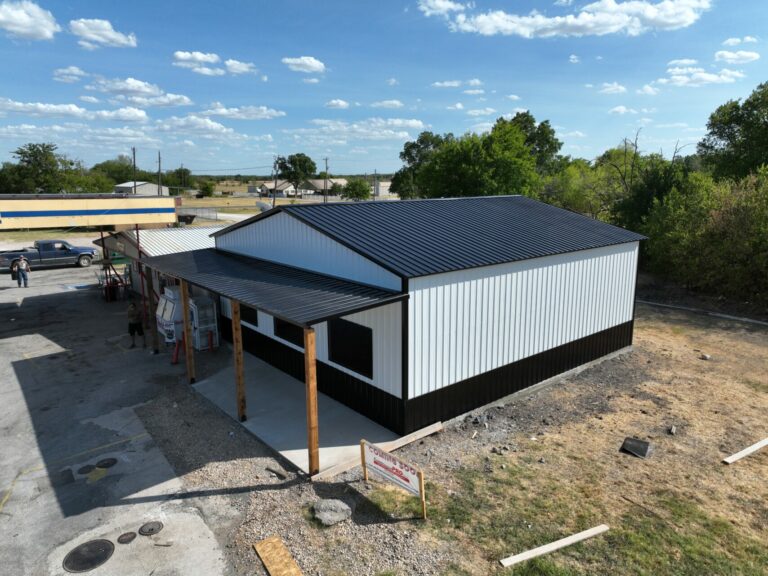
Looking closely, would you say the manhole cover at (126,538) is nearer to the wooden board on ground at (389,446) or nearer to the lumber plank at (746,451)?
the wooden board on ground at (389,446)

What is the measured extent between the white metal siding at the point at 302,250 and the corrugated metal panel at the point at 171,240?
3781mm

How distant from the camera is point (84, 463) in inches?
351

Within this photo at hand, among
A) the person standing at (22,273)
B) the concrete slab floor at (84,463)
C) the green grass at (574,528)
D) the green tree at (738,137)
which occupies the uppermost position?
the green tree at (738,137)

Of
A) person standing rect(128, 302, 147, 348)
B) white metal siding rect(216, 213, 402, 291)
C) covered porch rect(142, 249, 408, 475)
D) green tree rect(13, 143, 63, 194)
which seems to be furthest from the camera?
green tree rect(13, 143, 63, 194)

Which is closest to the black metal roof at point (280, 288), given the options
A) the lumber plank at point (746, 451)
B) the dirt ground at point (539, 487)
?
the dirt ground at point (539, 487)

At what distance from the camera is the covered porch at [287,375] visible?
833 centimetres

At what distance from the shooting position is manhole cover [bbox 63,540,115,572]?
6.43 m

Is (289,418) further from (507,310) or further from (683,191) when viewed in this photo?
(683,191)

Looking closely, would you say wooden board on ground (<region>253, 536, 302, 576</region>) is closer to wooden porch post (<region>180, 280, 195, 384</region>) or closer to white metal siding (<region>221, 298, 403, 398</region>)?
white metal siding (<region>221, 298, 403, 398</region>)

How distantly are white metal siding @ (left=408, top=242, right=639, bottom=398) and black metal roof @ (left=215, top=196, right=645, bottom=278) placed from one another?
305 mm

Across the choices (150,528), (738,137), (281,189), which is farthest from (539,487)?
(281,189)

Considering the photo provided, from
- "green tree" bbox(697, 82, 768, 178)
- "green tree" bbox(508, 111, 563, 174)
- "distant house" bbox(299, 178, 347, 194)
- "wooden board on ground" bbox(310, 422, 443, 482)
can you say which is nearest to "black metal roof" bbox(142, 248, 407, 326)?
"wooden board on ground" bbox(310, 422, 443, 482)

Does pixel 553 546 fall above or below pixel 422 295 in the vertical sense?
below

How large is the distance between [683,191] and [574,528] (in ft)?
78.8
